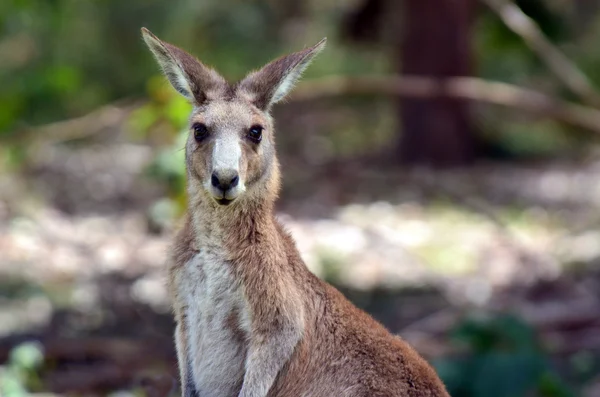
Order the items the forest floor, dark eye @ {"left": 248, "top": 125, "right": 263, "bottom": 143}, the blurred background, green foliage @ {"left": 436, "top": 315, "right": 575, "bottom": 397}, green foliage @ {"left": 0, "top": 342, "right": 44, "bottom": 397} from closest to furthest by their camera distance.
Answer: dark eye @ {"left": 248, "top": 125, "right": 263, "bottom": 143}, green foliage @ {"left": 0, "top": 342, "right": 44, "bottom": 397}, green foliage @ {"left": 436, "top": 315, "right": 575, "bottom": 397}, the blurred background, the forest floor

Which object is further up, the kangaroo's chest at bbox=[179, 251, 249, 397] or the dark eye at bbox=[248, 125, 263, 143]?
the dark eye at bbox=[248, 125, 263, 143]

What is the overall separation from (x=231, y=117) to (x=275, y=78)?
27 centimetres

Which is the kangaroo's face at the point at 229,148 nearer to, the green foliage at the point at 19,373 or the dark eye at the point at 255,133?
the dark eye at the point at 255,133

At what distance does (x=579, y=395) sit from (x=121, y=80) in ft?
31.8

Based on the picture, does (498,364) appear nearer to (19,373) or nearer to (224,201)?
(19,373)

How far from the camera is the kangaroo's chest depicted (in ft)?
12.0

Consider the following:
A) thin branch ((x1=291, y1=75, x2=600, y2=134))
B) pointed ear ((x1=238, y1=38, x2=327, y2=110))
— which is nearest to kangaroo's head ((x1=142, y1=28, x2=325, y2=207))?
pointed ear ((x1=238, y1=38, x2=327, y2=110))

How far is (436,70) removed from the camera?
11.8 meters

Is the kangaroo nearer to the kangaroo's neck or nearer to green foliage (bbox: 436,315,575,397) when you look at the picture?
the kangaroo's neck

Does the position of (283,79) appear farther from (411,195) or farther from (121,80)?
(121,80)

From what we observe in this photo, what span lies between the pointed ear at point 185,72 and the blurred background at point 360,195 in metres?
1.54

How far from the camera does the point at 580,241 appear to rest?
353 inches

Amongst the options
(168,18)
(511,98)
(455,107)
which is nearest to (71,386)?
(511,98)

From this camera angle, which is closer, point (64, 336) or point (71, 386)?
point (71, 386)
